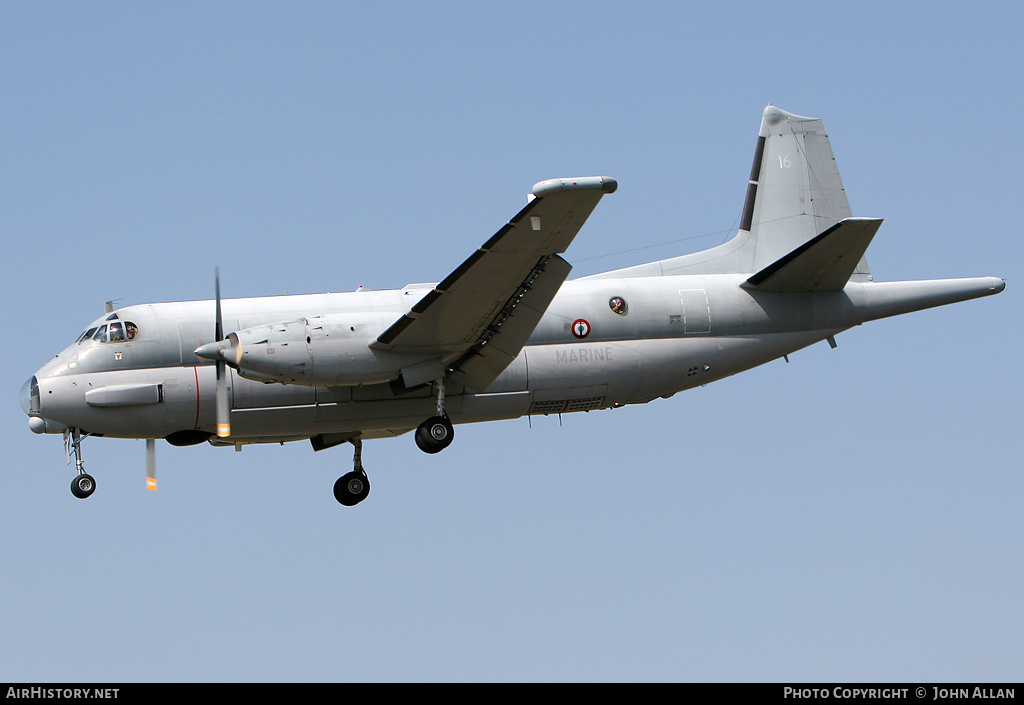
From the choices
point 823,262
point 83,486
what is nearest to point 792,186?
point 823,262

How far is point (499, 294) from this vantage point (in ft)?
72.0

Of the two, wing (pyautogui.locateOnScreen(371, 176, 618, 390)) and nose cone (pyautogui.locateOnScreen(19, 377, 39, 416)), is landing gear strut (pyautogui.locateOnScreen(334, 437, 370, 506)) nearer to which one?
wing (pyautogui.locateOnScreen(371, 176, 618, 390))

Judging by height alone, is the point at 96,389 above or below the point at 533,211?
below

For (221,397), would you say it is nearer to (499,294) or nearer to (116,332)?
(116,332)

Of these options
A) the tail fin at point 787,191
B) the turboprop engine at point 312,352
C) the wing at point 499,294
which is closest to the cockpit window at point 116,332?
the turboprop engine at point 312,352

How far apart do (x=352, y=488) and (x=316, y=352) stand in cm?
538

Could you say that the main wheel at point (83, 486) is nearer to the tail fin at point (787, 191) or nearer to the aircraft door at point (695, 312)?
the aircraft door at point (695, 312)

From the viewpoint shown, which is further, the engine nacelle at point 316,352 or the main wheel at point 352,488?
the main wheel at point 352,488

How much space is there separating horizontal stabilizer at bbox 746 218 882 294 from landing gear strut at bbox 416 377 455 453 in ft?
23.5

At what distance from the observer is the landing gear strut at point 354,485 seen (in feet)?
86.0

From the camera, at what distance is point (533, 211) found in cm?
1988
